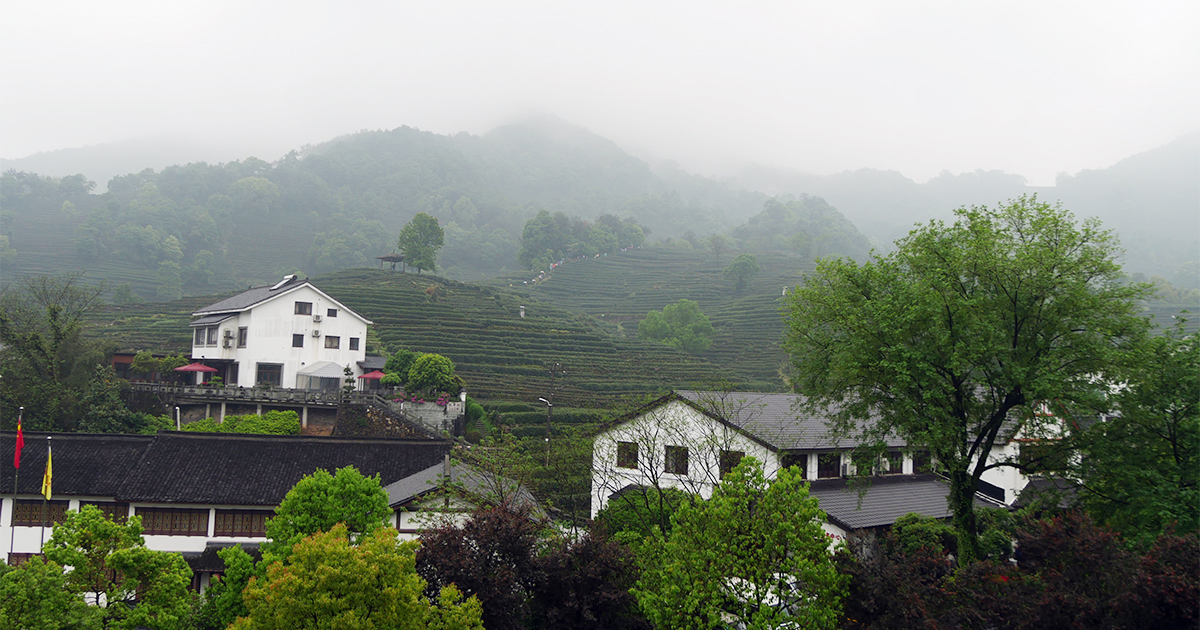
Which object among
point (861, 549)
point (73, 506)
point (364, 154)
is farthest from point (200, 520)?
point (364, 154)

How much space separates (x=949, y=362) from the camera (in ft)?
53.0

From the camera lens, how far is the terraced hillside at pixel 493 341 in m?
50.8

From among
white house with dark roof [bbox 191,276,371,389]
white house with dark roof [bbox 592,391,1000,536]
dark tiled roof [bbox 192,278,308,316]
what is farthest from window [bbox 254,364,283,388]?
white house with dark roof [bbox 592,391,1000,536]

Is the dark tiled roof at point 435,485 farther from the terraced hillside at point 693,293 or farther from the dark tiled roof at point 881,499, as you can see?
the terraced hillside at point 693,293

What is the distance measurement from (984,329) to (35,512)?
94.9 ft

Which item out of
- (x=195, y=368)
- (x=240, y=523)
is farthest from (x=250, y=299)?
(x=240, y=523)

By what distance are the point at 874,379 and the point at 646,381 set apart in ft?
127

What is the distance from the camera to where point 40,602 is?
12070 mm

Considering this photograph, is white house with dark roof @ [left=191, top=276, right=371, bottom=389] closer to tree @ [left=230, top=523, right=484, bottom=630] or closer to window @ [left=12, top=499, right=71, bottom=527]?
window @ [left=12, top=499, right=71, bottom=527]

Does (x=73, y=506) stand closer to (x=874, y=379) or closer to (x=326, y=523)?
(x=326, y=523)

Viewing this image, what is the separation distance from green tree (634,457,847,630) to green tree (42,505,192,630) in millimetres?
9455

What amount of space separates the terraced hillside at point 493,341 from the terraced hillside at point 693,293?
9112 millimetres

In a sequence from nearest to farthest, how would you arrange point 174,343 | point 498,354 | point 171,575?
point 171,575, point 174,343, point 498,354

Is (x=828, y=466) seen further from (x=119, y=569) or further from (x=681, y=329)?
(x=681, y=329)
